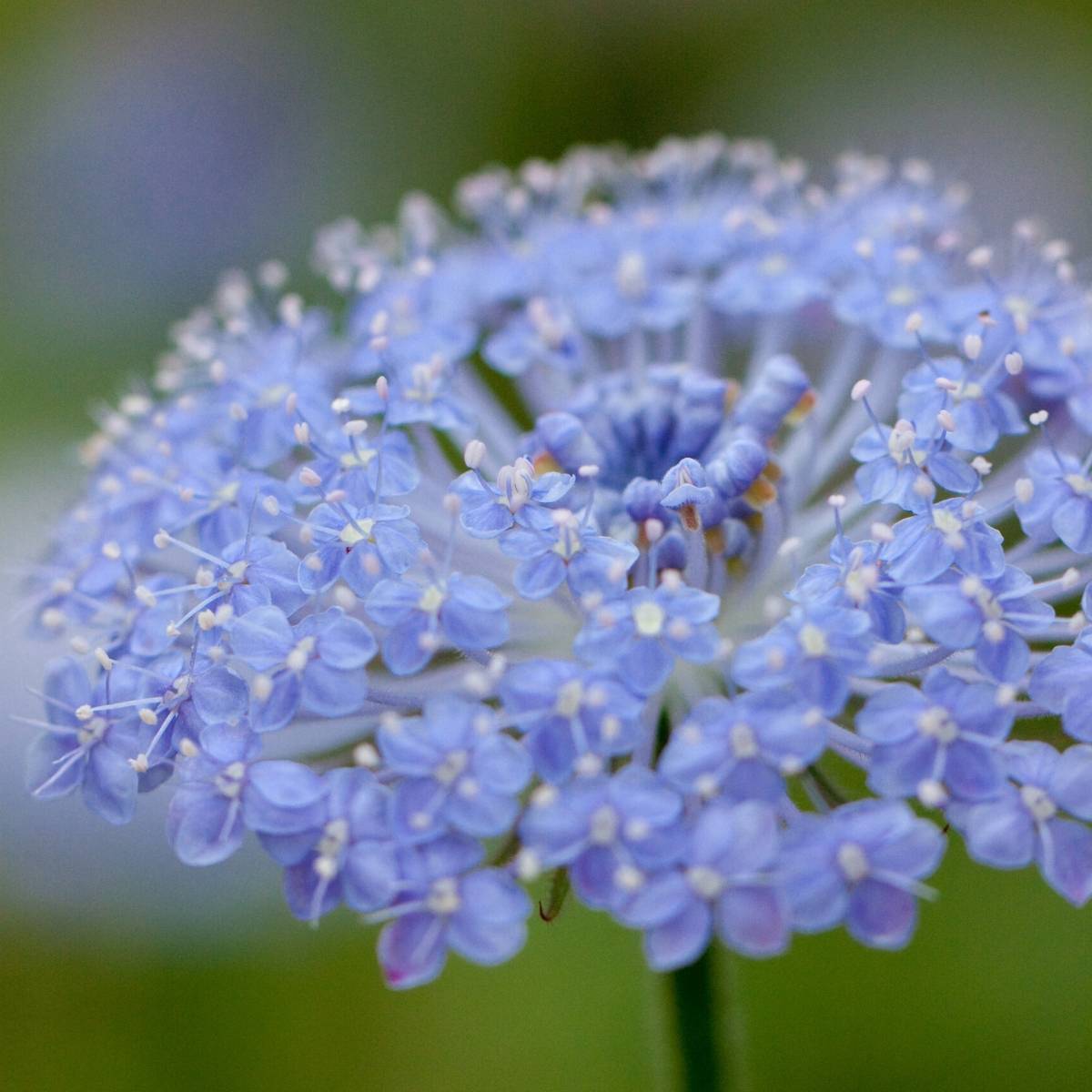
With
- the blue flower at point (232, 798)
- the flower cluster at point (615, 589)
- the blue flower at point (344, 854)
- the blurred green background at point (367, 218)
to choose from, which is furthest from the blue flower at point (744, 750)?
the blurred green background at point (367, 218)

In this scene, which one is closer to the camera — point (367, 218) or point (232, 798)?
point (232, 798)

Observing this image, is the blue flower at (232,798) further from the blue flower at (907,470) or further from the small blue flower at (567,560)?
the blue flower at (907,470)

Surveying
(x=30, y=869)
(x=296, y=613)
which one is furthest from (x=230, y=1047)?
(x=296, y=613)

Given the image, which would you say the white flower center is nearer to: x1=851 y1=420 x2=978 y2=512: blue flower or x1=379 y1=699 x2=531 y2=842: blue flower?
x1=379 y1=699 x2=531 y2=842: blue flower

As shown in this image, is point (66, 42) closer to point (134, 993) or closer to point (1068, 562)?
point (134, 993)

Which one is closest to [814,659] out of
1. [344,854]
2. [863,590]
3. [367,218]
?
[863,590]

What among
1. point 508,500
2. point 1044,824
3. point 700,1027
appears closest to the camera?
point 1044,824

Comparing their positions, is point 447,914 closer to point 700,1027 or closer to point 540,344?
point 700,1027
